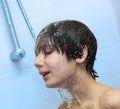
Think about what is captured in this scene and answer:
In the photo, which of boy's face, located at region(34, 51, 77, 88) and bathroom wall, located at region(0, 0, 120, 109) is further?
bathroom wall, located at region(0, 0, 120, 109)

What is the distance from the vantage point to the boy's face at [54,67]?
1.10 metres

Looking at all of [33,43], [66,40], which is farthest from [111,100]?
[33,43]

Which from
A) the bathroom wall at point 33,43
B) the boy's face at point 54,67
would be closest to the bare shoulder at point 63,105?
the bathroom wall at point 33,43

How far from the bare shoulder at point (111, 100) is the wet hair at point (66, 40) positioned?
177mm

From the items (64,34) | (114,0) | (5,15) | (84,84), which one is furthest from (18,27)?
(114,0)

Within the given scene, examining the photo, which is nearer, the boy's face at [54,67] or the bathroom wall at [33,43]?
the boy's face at [54,67]

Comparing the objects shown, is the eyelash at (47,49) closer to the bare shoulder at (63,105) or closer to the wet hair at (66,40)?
the wet hair at (66,40)

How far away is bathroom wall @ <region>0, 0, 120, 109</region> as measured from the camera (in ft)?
4.37

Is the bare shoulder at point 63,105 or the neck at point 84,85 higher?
the neck at point 84,85

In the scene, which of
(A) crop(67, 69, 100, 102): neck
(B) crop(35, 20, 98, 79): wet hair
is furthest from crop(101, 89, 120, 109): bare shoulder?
(B) crop(35, 20, 98, 79): wet hair

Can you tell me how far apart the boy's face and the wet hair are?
2 centimetres

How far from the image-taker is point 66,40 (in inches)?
43.9

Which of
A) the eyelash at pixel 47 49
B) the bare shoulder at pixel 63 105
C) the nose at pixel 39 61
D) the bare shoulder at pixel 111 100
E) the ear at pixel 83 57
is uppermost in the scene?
the eyelash at pixel 47 49

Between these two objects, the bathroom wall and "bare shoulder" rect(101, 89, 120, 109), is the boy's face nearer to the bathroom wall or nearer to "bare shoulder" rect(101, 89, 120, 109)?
"bare shoulder" rect(101, 89, 120, 109)
